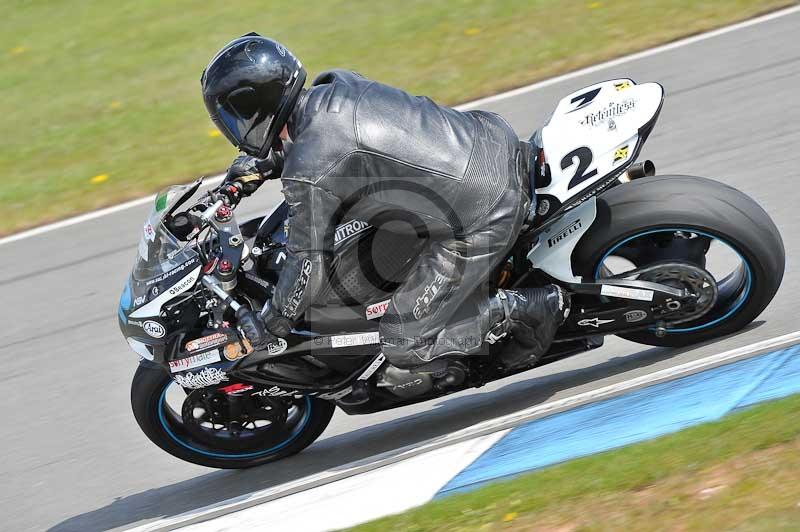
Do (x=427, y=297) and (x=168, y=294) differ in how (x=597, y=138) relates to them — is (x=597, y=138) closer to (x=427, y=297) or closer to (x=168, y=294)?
(x=427, y=297)

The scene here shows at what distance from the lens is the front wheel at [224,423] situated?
478 cm

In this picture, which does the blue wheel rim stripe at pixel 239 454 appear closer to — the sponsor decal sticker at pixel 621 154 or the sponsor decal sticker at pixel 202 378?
the sponsor decal sticker at pixel 202 378

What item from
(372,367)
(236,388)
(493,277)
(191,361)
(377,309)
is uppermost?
(493,277)

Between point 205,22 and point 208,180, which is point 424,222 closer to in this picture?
point 208,180

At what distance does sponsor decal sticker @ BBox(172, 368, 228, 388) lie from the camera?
4.51 meters

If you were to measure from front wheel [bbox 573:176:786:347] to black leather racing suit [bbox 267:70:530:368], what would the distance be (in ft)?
1.40

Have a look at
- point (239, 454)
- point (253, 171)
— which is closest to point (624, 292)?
point (253, 171)

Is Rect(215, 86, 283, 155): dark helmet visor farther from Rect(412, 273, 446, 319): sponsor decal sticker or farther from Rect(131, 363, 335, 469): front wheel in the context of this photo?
Rect(131, 363, 335, 469): front wheel

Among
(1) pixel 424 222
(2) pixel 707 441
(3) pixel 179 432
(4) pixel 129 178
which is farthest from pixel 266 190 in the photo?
(2) pixel 707 441

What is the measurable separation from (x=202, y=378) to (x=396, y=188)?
1210 mm

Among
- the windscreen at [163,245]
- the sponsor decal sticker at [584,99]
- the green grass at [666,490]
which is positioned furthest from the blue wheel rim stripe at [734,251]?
the windscreen at [163,245]

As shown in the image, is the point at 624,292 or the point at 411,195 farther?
the point at 624,292

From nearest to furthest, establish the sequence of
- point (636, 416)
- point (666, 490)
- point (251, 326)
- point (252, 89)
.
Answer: point (666, 490), point (252, 89), point (636, 416), point (251, 326)

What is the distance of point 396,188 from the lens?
13.5 feet
